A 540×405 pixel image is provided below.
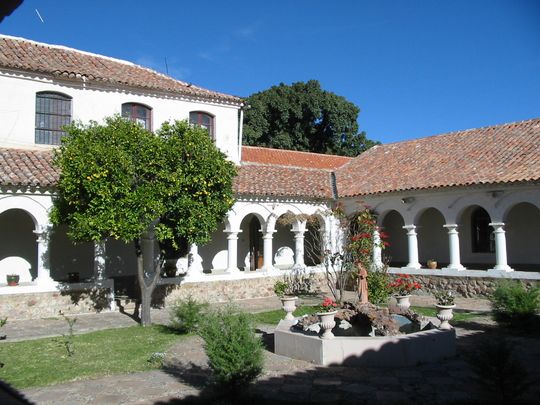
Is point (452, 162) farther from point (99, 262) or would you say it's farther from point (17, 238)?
point (17, 238)

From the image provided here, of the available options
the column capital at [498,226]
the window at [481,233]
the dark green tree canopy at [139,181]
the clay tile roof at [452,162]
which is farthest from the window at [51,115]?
the window at [481,233]

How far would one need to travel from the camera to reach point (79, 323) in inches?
516

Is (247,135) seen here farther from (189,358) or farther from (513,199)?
(189,358)

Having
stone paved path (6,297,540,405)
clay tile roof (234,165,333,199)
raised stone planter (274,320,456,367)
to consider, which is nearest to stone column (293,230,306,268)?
clay tile roof (234,165,333,199)

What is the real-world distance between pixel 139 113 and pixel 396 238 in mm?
11960

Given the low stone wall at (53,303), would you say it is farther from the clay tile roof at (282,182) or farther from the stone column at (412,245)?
the stone column at (412,245)

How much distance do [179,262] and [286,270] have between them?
404 centimetres

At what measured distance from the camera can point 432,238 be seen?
20.7 m

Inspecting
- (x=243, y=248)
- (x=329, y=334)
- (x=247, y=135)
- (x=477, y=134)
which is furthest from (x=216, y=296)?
(x=247, y=135)

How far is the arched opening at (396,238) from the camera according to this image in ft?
72.6

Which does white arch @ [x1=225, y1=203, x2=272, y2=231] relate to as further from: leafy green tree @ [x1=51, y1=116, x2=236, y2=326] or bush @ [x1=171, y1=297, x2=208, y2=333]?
bush @ [x1=171, y1=297, x2=208, y2=333]

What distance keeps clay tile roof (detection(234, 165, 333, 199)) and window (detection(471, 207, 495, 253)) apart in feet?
17.8

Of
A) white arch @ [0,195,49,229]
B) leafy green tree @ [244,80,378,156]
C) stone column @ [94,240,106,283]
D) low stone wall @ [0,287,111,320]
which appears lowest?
low stone wall @ [0,287,111,320]

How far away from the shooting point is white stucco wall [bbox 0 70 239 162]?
1567 centimetres
